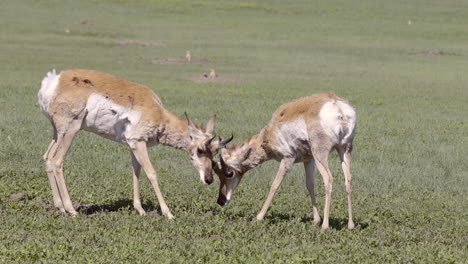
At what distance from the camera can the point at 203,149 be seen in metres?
12.0

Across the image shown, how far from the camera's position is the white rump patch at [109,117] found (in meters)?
12.0

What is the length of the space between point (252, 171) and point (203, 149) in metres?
4.23

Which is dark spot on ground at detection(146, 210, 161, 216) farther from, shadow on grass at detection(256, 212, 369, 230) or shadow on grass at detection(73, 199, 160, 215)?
shadow on grass at detection(256, 212, 369, 230)

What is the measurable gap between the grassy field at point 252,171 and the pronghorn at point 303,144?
518mm

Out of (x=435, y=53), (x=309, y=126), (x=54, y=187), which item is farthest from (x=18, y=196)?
(x=435, y=53)

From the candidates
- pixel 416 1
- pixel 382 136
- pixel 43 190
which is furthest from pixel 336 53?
pixel 416 1

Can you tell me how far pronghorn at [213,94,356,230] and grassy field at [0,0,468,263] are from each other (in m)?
0.52

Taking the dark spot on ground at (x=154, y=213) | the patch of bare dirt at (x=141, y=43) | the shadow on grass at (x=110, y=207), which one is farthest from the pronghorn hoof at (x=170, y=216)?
the patch of bare dirt at (x=141, y=43)

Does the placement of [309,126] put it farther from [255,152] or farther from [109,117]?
[109,117]

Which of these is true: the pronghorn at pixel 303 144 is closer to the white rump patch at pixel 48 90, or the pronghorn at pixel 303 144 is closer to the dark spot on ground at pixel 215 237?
the dark spot on ground at pixel 215 237

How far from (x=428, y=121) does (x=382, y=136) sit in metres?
3.91

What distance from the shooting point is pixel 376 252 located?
32.6ft

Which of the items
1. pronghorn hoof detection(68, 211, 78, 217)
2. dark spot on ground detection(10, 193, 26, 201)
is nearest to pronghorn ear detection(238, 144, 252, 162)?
pronghorn hoof detection(68, 211, 78, 217)

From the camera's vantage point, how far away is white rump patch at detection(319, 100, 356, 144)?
37.8 feet
